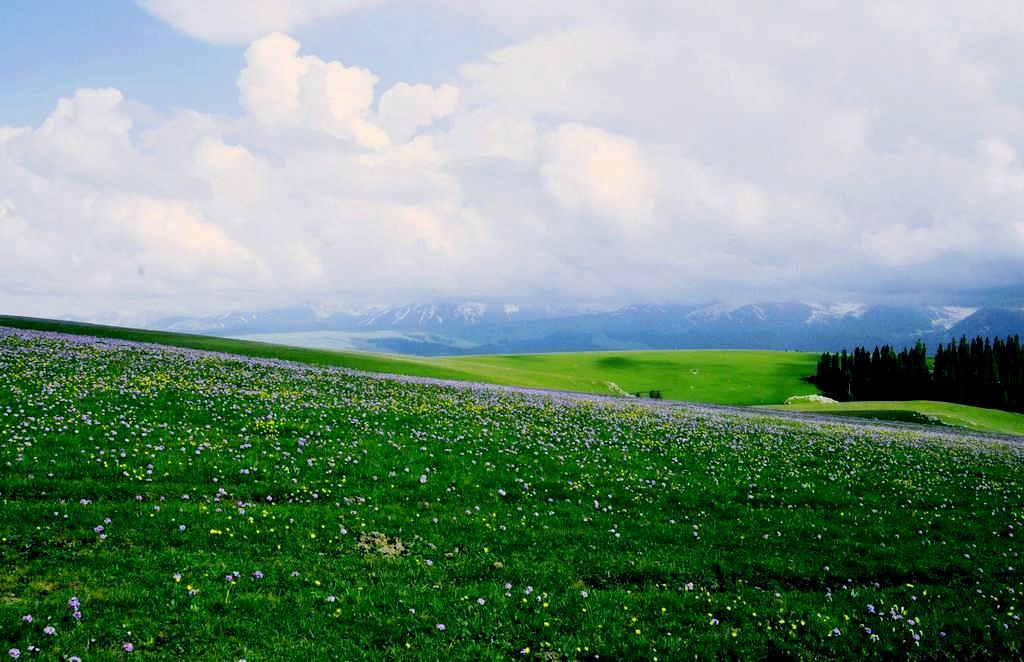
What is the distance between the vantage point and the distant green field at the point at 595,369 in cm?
7919

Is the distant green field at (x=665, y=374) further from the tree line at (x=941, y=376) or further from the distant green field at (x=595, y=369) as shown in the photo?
the tree line at (x=941, y=376)

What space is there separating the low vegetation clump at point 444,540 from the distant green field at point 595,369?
51.9 m

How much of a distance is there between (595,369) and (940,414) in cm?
9446

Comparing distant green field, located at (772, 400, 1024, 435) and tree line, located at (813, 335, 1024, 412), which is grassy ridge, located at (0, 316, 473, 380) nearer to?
distant green field, located at (772, 400, 1024, 435)

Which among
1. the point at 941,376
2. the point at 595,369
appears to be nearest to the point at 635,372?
the point at 595,369

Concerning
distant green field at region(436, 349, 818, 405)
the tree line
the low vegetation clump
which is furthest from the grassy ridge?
the tree line

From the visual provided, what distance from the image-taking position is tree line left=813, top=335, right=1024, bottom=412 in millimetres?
117750

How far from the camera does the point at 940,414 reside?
2933 inches

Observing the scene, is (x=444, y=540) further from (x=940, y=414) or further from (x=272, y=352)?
(x=940, y=414)

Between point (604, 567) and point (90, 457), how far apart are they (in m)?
14.5

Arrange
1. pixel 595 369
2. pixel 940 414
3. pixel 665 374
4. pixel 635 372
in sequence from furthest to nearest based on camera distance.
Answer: pixel 595 369 → pixel 635 372 → pixel 665 374 → pixel 940 414

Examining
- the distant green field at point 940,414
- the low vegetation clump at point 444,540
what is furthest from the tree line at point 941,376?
the low vegetation clump at point 444,540

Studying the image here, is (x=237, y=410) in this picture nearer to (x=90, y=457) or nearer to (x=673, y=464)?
(x=90, y=457)

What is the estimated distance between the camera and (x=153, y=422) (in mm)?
20000
